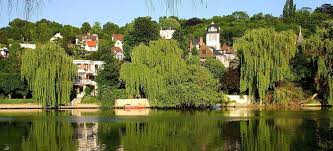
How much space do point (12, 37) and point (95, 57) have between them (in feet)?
103

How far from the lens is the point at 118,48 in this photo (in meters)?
80.0

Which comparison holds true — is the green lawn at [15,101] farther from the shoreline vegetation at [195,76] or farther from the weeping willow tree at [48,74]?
the weeping willow tree at [48,74]

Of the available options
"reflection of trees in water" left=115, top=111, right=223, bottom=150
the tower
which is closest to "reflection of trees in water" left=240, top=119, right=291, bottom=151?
"reflection of trees in water" left=115, top=111, right=223, bottom=150

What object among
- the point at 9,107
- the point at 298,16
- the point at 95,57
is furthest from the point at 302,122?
the point at 298,16

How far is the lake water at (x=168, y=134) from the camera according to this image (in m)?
20.9

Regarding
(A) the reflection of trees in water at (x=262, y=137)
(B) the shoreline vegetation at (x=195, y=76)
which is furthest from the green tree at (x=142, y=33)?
(A) the reflection of trees in water at (x=262, y=137)

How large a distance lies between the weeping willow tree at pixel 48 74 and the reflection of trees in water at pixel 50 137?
1006 cm

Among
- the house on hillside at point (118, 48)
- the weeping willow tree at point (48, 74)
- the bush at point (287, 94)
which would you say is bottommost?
the bush at point (287, 94)

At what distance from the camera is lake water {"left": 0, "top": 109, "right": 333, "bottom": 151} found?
822 inches

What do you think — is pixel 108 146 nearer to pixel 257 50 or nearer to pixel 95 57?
pixel 257 50

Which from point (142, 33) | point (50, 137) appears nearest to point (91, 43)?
point (142, 33)

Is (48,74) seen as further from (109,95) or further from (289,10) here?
(289,10)

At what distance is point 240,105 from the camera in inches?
1848

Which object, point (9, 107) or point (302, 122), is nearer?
point (302, 122)
